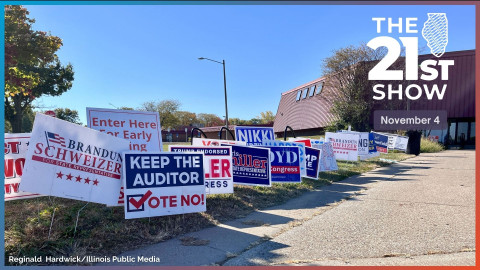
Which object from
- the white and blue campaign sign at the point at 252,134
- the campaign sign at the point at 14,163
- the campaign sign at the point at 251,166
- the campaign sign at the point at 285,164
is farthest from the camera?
the white and blue campaign sign at the point at 252,134

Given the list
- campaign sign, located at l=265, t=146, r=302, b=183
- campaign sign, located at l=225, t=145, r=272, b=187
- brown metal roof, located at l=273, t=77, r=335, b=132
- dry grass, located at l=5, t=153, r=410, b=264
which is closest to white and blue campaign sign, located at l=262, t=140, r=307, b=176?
campaign sign, located at l=265, t=146, r=302, b=183

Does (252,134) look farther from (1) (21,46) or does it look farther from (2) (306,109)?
(2) (306,109)

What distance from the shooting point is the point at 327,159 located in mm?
11438

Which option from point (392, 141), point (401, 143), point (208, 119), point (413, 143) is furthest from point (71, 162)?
point (208, 119)

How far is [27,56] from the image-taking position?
46.4 ft

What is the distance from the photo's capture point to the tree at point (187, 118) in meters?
86.6

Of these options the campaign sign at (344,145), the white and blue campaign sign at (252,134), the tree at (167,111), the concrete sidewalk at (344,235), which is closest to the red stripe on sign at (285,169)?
the concrete sidewalk at (344,235)

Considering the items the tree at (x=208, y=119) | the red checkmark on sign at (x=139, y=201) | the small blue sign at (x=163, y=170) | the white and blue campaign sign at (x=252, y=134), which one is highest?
the tree at (x=208, y=119)

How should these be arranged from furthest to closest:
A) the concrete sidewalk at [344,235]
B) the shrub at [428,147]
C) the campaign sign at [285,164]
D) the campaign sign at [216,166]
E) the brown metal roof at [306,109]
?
the brown metal roof at [306,109], the shrub at [428,147], the campaign sign at [285,164], the campaign sign at [216,166], the concrete sidewalk at [344,235]

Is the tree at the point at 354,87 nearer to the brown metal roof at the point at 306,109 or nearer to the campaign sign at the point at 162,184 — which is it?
the brown metal roof at the point at 306,109

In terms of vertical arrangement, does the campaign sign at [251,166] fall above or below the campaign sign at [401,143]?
above

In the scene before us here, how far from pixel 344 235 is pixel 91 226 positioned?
3680 mm

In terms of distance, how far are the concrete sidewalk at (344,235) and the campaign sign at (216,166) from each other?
3.68ft

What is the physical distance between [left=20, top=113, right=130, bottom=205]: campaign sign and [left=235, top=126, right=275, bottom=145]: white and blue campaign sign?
522 centimetres
